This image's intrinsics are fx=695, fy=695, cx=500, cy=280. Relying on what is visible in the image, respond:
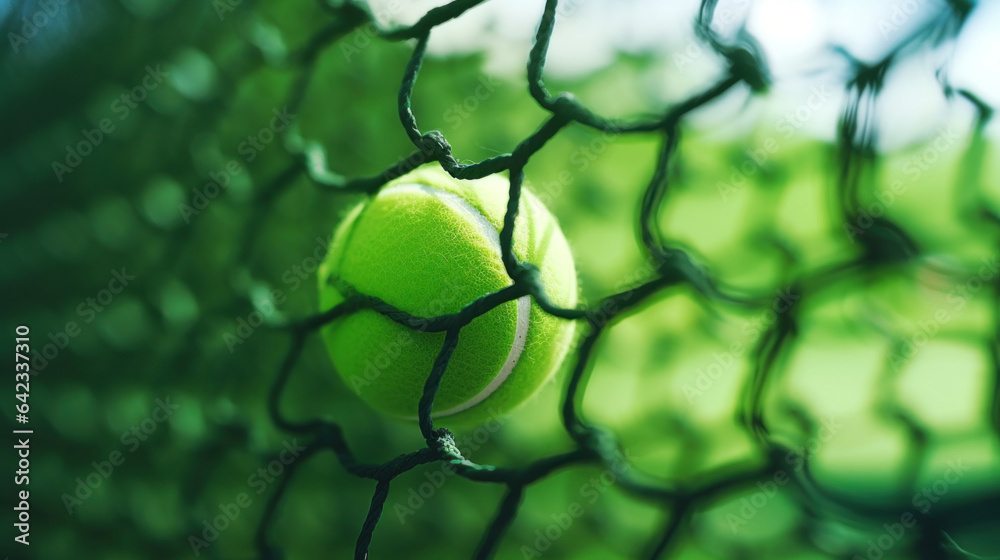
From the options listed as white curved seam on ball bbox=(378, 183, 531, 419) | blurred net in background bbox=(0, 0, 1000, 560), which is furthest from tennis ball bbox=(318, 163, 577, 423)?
blurred net in background bbox=(0, 0, 1000, 560)

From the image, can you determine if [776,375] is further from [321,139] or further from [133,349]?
[133,349]

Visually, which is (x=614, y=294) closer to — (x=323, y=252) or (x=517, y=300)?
(x=517, y=300)

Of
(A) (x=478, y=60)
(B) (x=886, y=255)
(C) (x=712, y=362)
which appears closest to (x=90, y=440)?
(A) (x=478, y=60)

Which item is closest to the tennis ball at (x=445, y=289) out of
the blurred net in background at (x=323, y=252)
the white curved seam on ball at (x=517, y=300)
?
the white curved seam on ball at (x=517, y=300)

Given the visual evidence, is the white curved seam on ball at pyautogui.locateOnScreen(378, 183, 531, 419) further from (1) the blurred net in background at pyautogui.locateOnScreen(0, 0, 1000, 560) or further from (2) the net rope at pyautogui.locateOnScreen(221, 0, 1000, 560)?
(1) the blurred net in background at pyautogui.locateOnScreen(0, 0, 1000, 560)

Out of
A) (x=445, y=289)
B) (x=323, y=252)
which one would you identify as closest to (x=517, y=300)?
(x=445, y=289)
